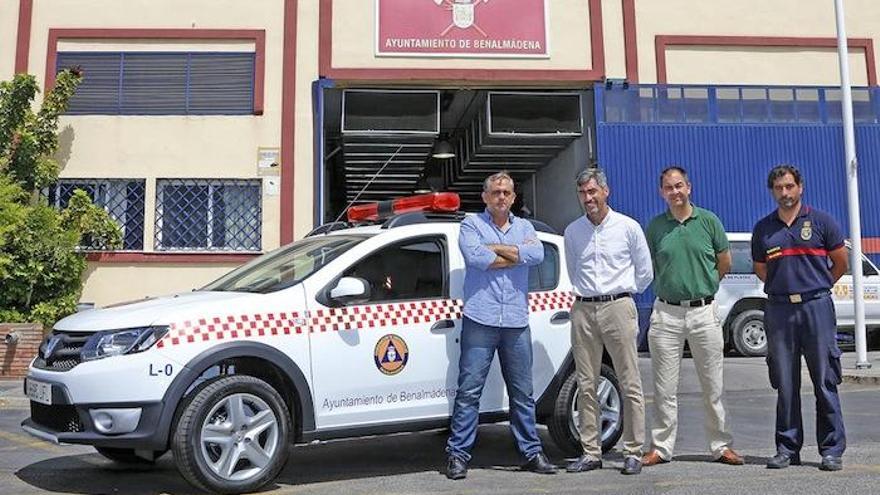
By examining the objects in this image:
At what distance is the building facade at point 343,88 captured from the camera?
13312 millimetres

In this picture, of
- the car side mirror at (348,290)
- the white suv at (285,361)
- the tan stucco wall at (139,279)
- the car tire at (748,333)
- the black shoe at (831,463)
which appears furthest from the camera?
the tan stucco wall at (139,279)

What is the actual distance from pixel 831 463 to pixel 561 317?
1861 mm

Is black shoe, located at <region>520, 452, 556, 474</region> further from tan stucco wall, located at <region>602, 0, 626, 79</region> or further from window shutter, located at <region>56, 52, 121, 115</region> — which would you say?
window shutter, located at <region>56, 52, 121, 115</region>

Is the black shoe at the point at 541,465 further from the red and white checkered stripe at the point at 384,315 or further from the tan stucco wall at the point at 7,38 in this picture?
the tan stucco wall at the point at 7,38

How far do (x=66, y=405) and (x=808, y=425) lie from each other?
18.8 feet

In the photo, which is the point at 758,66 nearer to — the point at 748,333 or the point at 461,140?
the point at 748,333

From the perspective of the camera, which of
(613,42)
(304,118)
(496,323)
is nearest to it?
(496,323)

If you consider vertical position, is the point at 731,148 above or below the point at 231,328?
above

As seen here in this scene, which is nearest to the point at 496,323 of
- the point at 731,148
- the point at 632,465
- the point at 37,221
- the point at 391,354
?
the point at 391,354

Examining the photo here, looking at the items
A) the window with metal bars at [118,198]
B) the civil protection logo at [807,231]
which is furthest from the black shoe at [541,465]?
the window with metal bars at [118,198]

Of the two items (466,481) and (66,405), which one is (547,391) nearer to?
(466,481)

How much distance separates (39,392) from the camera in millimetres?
4500

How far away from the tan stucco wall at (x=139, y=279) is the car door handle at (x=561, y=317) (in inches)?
328

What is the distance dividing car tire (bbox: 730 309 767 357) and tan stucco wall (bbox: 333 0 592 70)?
199 inches
